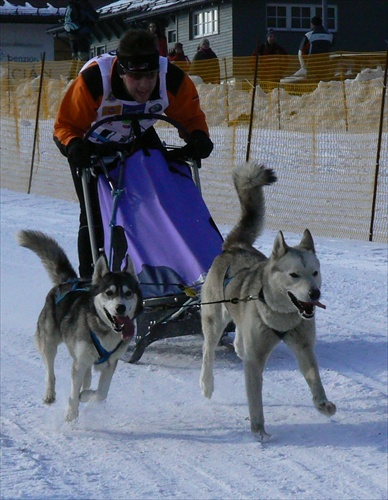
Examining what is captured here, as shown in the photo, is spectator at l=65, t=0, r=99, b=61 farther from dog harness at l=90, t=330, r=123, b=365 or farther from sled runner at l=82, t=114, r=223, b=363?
dog harness at l=90, t=330, r=123, b=365

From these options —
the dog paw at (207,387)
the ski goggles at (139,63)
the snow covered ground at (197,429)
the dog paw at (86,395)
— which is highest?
the ski goggles at (139,63)

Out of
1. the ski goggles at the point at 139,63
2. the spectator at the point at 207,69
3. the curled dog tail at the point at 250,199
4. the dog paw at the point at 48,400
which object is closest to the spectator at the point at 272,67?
the spectator at the point at 207,69

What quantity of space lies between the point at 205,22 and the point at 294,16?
2.67 meters

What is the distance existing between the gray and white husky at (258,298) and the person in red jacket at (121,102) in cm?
63

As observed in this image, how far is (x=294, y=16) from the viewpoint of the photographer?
2727 centimetres

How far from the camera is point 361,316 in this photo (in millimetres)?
6531

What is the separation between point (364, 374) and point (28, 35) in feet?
102

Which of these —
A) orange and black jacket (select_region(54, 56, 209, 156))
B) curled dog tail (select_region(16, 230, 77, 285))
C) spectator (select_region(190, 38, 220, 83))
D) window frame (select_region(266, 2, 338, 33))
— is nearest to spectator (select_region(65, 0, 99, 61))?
spectator (select_region(190, 38, 220, 83))

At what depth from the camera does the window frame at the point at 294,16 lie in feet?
88.8

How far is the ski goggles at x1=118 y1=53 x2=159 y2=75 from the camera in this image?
486 centimetres

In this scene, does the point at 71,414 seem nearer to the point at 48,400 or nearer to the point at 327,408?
the point at 48,400

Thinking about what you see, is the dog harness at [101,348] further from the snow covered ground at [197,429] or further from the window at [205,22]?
the window at [205,22]

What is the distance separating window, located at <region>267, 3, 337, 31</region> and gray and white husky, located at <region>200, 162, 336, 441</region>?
75.9 feet

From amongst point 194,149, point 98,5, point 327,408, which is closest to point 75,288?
point 194,149
